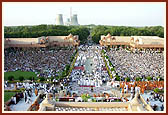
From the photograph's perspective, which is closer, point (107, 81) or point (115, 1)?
point (115, 1)

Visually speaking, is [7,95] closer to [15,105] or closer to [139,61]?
[15,105]

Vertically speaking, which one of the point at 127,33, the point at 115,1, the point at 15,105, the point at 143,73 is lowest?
the point at 15,105

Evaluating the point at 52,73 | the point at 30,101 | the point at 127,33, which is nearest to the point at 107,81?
the point at 52,73

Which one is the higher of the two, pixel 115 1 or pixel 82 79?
pixel 115 1

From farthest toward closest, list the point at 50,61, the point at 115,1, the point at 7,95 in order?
the point at 50,61 < the point at 7,95 < the point at 115,1

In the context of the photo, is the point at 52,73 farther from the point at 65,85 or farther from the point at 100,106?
the point at 100,106

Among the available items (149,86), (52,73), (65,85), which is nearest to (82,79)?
(65,85)

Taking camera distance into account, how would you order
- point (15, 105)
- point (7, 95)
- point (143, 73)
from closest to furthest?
point (15, 105) → point (7, 95) → point (143, 73)

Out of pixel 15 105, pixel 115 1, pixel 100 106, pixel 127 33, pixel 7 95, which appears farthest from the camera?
pixel 127 33

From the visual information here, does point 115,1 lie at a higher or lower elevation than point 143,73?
higher
